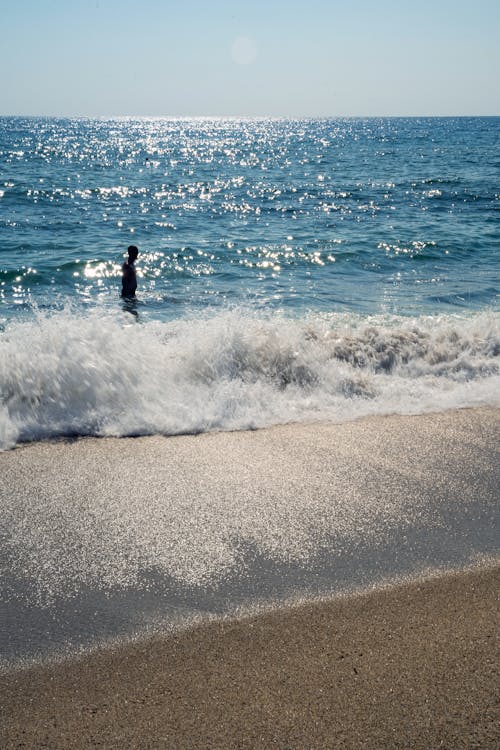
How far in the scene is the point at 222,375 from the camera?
666cm

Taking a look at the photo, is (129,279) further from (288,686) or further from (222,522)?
(288,686)

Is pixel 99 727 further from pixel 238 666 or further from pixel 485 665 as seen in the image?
pixel 485 665

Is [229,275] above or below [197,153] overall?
below

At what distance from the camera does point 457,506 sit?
4414mm

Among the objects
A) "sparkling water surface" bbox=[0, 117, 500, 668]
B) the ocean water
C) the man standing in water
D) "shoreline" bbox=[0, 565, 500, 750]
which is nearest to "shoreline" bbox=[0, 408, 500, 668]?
"sparkling water surface" bbox=[0, 117, 500, 668]

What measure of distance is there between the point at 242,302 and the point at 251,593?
8392 mm

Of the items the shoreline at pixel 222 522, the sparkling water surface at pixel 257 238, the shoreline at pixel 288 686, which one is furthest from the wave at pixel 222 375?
the sparkling water surface at pixel 257 238

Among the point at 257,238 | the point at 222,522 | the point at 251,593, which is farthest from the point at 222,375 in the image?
the point at 257,238

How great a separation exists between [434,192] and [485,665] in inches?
952

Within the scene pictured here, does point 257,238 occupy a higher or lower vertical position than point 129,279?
higher

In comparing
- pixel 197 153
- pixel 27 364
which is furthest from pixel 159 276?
pixel 197 153

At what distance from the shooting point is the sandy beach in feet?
8.88

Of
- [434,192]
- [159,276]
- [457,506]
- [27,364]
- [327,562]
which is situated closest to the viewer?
[327,562]

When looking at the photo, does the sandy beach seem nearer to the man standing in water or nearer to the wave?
the wave
